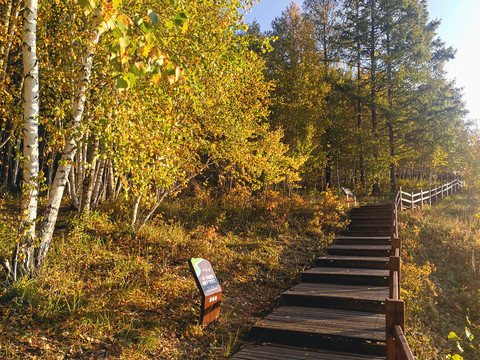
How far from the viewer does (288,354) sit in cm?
483

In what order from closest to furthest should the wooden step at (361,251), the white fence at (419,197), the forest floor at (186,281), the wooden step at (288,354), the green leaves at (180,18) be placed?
the green leaves at (180,18) → the forest floor at (186,281) → the wooden step at (288,354) → the wooden step at (361,251) → the white fence at (419,197)

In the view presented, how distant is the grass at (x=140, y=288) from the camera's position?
4293 millimetres

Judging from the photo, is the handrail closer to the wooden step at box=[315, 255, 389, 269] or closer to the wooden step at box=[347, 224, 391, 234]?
the wooden step at box=[315, 255, 389, 269]

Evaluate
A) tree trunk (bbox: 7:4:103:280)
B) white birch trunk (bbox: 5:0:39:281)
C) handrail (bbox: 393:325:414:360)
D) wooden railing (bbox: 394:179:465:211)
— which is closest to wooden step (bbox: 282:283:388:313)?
handrail (bbox: 393:325:414:360)

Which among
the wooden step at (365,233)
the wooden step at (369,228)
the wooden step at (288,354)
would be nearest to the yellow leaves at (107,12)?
the wooden step at (288,354)

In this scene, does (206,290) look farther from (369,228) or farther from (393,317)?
(369,228)

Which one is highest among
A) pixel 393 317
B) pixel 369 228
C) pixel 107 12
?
pixel 107 12

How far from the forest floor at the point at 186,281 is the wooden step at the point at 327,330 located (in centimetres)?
58

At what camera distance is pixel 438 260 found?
11617mm

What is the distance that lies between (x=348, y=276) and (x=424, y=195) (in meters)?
20.0

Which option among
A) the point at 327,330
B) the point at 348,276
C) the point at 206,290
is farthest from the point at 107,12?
the point at 348,276

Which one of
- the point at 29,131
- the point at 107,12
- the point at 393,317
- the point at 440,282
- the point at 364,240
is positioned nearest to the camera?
the point at 107,12

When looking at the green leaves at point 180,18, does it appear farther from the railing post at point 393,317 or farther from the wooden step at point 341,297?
the wooden step at point 341,297

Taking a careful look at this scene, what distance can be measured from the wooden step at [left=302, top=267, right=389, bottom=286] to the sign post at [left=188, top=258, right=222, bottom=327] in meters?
3.22
